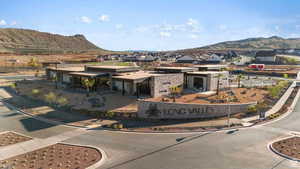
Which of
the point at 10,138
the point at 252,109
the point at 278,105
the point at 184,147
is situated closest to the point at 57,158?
the point at 10,138

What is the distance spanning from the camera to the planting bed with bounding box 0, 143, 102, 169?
61.4 ft

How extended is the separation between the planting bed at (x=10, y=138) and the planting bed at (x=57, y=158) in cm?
438

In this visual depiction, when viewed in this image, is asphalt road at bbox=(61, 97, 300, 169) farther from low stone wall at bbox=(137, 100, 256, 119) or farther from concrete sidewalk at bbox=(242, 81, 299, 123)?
low stone wall at bbox=(137, 100, 256, 119)

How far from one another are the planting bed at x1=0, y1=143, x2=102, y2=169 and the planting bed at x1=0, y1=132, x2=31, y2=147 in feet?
14.4

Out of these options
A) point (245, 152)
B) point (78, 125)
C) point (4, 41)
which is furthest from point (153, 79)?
point (4, 41)

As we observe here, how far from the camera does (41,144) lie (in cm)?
2366

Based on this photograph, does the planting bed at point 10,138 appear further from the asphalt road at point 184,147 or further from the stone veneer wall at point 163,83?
the stone veneer wall at point 163,83

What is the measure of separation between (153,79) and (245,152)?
2261 cm

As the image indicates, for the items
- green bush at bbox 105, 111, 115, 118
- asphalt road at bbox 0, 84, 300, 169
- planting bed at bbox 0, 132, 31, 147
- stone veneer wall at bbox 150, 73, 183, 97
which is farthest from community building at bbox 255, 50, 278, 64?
planting bed at bbox 0, 132, 31, 147

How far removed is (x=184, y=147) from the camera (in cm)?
2269

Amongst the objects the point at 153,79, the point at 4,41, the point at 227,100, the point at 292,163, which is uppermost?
the point at 4,41

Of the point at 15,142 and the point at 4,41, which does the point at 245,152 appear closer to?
the point at 15,142

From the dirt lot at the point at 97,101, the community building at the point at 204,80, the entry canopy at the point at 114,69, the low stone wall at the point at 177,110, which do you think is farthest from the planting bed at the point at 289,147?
the entry canopy at the point at 114,69

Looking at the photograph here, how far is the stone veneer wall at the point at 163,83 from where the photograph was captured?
40.7 m
